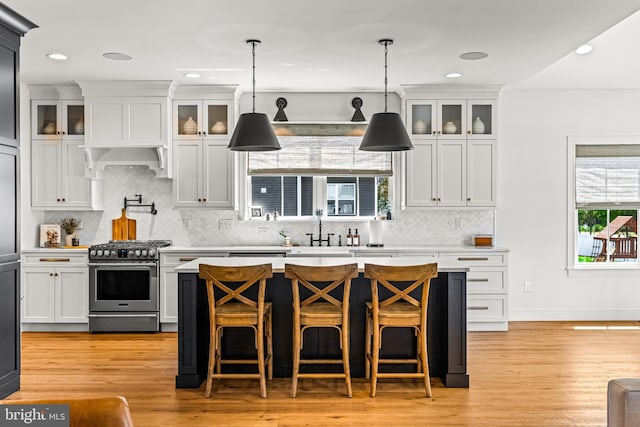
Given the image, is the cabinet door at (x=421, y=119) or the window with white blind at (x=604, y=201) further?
the window with white blind at (x=604, y=201)

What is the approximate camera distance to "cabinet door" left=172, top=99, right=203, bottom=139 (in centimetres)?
634

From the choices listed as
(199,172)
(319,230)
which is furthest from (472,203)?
(199,172)

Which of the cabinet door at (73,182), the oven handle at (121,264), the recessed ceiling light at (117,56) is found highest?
the recessed ceiling light at (117,56)

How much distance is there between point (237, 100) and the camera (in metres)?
6.51

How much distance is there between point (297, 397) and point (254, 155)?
3.36 meters

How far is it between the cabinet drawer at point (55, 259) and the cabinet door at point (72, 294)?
10 cm

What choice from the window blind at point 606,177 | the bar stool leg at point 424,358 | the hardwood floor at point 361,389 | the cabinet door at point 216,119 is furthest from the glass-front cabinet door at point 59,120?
the window blind at point 606,177

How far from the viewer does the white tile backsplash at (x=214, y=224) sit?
6.64 m

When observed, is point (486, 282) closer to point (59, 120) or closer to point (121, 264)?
point (121, 264)

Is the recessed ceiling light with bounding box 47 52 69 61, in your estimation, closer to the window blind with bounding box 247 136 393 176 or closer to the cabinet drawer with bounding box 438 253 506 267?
the window blind with bounding box 247 136 393 176

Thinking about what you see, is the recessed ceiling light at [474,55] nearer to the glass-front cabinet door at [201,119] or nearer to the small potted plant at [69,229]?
the glass-front cabinet door at [201,119]

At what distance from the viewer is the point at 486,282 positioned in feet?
20.3

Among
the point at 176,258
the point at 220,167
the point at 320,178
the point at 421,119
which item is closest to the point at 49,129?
the point at 220,167

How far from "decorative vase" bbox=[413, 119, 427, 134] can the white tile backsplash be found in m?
0.93
